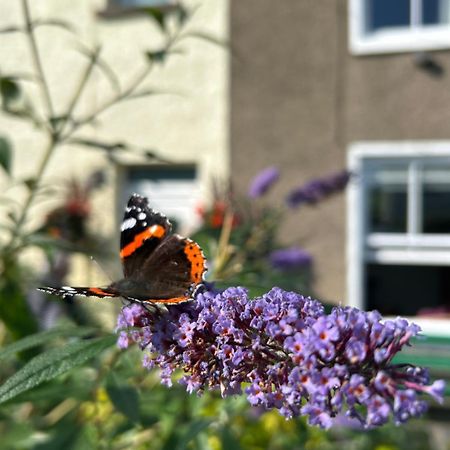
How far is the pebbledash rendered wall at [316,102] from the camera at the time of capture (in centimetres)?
591

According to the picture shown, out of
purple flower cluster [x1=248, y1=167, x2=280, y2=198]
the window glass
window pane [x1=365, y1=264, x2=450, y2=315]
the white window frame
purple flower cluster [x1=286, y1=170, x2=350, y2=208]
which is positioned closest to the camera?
purple flower cluster [x1=286, y1=170, x2=350, y2=208]

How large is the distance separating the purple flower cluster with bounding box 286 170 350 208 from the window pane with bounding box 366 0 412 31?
309cm

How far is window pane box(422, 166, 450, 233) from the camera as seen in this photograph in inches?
238

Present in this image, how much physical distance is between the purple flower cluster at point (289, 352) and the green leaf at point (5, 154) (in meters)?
0.98

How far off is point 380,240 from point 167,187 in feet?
6.89

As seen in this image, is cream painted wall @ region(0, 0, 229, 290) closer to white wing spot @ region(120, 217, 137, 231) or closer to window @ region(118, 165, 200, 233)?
window @ region(118, 165, 200, 233)

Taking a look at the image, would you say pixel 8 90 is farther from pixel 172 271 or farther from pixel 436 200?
pixel 436 200

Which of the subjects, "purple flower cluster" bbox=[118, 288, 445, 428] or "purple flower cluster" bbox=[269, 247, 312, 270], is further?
"purple flower cluster" bbox=[269, 247, 312, 270]

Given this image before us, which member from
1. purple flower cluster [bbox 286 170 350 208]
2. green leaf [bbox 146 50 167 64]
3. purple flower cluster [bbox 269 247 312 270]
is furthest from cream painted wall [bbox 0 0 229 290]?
green leaf [bbox 146 50 167 64]

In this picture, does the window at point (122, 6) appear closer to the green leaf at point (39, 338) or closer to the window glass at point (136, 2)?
the window glass at point (136, 2)

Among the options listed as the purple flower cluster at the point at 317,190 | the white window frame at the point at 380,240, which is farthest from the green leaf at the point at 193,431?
the white window frame at the point at 380,240

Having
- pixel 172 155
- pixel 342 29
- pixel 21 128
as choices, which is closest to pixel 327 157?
pixel 342 29

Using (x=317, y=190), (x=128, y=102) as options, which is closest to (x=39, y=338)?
(x=317, y=190)

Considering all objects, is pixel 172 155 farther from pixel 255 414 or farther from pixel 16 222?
pixel 16 222
